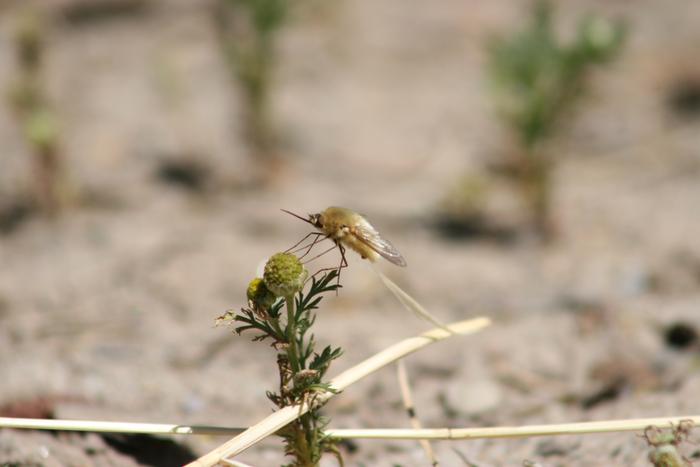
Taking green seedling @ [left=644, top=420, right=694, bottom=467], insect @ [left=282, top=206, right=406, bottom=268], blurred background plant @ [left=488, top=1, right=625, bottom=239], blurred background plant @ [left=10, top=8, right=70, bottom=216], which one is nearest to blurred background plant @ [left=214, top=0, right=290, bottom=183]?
blurred background plant @ [left=10, top=8, right=70, bottom=216]

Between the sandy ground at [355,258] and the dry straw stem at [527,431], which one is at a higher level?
the sandy ground at [355,258]

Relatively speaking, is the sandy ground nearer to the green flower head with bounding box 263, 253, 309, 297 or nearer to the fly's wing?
the fly's wing

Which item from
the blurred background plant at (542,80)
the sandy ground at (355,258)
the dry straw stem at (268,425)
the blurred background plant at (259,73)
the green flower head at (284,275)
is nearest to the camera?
the green flower head at (284,275)

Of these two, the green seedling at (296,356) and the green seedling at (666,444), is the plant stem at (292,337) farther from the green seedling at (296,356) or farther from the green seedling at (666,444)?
the green seedling at (666,444)

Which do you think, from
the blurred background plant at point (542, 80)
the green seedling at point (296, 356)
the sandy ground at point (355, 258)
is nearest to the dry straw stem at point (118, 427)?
the green seedling at point (296, 356)

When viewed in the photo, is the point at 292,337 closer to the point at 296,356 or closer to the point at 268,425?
the point at 296,356

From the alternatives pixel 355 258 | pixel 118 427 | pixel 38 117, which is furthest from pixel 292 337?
pixel 38 117
